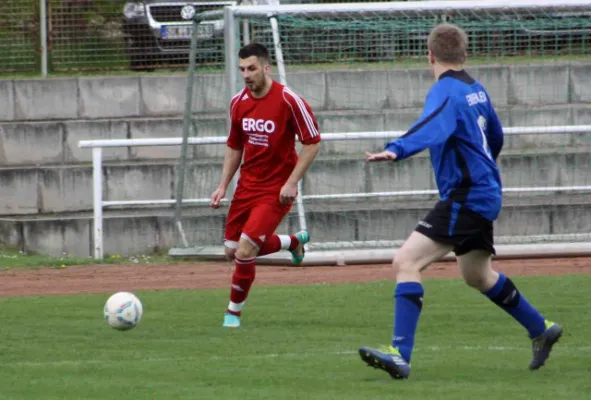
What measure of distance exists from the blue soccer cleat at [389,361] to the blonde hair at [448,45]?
5.60 feet

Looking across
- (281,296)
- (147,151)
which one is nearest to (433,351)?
(281,296)

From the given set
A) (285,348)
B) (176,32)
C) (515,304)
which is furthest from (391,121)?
(515,304)

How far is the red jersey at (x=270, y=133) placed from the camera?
9602 millimetres

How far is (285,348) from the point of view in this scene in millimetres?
8336

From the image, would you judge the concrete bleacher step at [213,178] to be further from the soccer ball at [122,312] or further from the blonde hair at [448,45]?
the blonde hair at [448,45]

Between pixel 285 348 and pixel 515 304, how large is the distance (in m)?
1.65

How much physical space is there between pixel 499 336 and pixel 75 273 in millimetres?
6343

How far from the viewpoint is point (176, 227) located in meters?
15.3

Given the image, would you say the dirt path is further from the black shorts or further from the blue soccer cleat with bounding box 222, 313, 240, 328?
the black shorts

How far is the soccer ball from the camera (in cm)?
886

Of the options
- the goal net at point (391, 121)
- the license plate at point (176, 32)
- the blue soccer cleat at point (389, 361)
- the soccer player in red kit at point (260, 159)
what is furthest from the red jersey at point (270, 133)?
the license plate at point (176, 32)

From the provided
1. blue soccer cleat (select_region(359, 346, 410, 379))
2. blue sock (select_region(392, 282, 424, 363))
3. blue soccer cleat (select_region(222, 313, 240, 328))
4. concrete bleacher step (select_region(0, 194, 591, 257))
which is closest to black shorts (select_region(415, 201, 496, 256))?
blue sock (select_region(392, 282, 424, 363))

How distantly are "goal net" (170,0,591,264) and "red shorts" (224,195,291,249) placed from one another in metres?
4.19

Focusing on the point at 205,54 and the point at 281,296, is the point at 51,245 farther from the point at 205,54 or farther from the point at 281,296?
the point at 281,296
